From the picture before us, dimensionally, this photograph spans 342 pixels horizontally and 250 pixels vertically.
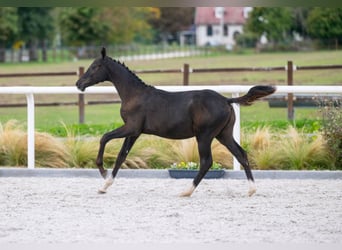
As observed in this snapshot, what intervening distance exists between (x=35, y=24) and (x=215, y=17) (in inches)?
1165

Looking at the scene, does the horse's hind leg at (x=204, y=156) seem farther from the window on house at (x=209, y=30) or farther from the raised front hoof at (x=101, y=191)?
the window on house at (x=209, y=30)

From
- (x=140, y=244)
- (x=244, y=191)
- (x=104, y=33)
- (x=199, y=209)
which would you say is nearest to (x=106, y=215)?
(x=199, y=209)

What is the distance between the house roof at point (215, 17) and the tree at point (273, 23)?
26.1m

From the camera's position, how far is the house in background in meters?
81.9

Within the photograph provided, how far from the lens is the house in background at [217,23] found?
269 ft

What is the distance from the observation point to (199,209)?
990 cm

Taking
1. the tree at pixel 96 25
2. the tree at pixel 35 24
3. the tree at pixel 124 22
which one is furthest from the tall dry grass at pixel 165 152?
the tree at pixel 124 22

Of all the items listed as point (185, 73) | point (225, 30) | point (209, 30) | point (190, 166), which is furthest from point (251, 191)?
point (209, 30)

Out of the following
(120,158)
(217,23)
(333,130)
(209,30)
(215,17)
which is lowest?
(120,158)

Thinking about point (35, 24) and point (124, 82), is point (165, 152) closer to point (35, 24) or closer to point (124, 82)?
point (124, 82)

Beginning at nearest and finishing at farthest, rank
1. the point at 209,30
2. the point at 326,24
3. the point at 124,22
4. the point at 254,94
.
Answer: the point at 254,94 → the point at 326,24 → the point at 124,22 → the point at 209,30

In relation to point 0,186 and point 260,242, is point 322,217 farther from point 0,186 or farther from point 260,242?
point 0,186

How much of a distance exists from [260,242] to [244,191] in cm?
371

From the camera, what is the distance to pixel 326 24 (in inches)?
1512
